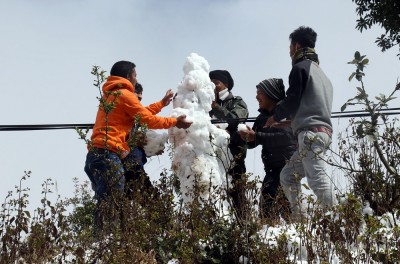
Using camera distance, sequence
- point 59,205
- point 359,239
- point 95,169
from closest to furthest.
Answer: point 359,239
point 59,205
point 95,169

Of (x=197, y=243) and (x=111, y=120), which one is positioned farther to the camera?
(x=111, y=120)

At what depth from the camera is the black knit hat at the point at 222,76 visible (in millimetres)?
9125

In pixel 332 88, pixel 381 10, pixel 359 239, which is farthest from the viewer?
pixel 381 10

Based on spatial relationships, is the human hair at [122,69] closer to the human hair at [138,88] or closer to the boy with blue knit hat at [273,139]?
the human hair at [138,88]

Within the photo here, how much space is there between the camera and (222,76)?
30.0 feet

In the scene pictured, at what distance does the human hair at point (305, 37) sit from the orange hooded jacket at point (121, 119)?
1.49 metres

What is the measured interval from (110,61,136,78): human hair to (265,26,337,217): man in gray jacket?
5.20 ft

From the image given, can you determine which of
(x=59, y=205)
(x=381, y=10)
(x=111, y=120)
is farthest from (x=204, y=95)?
(x=381, y=10)

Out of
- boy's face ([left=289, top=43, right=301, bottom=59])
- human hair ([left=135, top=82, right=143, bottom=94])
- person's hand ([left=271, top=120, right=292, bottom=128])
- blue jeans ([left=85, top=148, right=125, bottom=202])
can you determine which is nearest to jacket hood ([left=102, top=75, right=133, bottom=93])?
blue jeans ([left=85, top=148, right=125, bottom=202])

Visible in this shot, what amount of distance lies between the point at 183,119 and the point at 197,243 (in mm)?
2919

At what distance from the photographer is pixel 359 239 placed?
494 centimetres

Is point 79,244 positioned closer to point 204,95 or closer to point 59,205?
point 59,205

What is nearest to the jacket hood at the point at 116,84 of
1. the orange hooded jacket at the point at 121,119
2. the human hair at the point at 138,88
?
the orange hooded jacket at the point at 121,119

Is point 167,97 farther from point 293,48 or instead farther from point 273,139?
point 293,48
